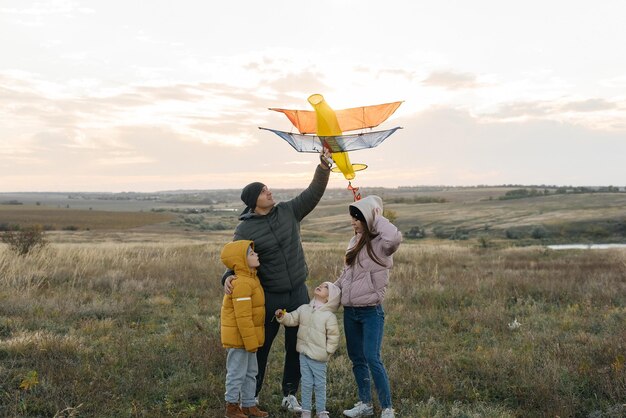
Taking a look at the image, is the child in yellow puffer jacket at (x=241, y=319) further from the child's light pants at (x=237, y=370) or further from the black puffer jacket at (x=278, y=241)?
the black puffer jacket at (x=278, y=241)

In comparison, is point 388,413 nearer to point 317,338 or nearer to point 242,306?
point 317,338

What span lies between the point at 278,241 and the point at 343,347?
10.4ft

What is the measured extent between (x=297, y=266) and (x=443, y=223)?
58.1m

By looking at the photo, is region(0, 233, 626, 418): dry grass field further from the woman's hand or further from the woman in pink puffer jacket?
the woman's hand

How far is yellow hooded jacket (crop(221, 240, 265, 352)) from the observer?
4.64m

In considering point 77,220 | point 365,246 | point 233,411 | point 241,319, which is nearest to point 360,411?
point 233,411

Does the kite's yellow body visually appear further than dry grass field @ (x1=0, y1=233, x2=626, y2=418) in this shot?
No

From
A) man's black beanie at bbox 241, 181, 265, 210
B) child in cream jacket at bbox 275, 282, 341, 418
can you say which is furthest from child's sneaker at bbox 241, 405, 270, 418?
man's black beanie at bbox 241, 181, 265, 210

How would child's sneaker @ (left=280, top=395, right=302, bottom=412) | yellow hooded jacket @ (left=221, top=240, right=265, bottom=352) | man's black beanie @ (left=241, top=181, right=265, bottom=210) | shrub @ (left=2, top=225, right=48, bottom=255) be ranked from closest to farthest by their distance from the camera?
yellow hooded jacket @ (left=221, top=240, right=265, bottom=352) → man's black beanie @ (left=241, top=181, right=265, bottom=210) → child's sneaker @ (left=280, top=395, right=302, bottom=412) → shrub @ (left=2, top=225, right=48, bottom=255)

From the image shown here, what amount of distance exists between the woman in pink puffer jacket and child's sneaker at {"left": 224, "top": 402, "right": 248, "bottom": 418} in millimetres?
1321

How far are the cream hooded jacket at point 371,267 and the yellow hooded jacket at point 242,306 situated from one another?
85 centimetres

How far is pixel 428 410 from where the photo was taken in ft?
16.2

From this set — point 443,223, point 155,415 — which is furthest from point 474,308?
point 443,223

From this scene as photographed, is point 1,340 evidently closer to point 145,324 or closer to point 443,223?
point 145,324
